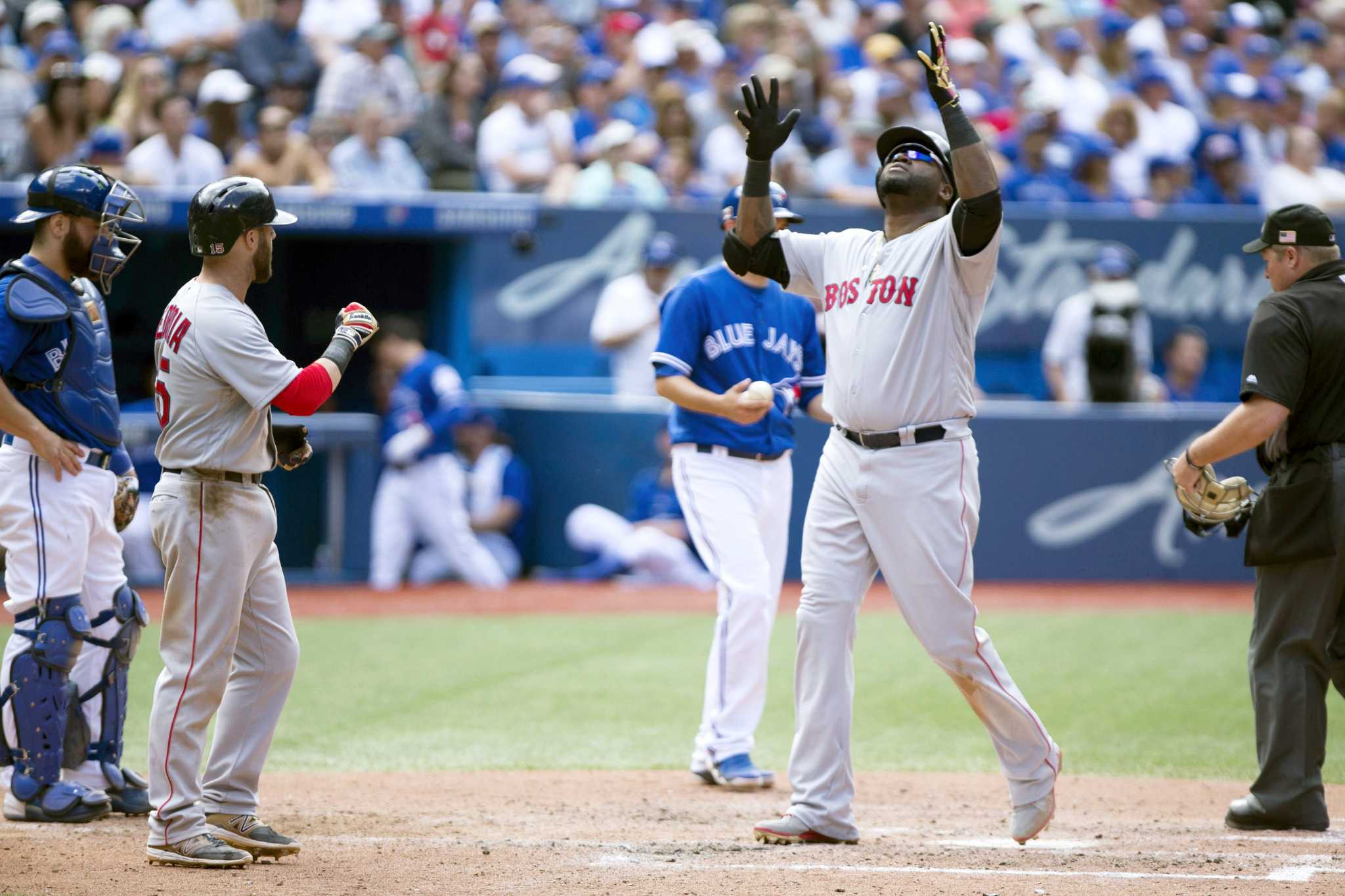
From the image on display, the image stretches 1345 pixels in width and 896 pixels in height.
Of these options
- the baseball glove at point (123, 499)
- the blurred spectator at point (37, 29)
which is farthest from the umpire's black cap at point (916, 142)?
the blurred spectator at point (37, 29)

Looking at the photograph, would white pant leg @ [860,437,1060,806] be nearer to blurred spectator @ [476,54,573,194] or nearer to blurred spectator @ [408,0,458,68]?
blurred spectator @ [476,54,573,194]

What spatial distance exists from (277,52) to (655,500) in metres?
5.54

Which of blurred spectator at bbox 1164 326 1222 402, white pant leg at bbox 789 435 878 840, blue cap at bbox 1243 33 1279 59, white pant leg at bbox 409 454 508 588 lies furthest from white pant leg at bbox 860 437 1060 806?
blue cap at bbox 1243 33 1279 59

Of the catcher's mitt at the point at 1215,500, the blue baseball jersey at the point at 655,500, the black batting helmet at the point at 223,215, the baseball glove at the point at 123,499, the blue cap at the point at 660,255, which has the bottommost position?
the blue baseball jersey at the point at 655,500

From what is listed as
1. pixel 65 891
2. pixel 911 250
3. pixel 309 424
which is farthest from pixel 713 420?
pixel 309 424

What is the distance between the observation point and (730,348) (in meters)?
6.30

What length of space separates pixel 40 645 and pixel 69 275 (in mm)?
1286

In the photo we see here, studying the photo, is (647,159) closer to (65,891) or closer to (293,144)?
(293,144)

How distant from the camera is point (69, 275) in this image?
5484 millimetres

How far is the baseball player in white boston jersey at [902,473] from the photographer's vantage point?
4.79m

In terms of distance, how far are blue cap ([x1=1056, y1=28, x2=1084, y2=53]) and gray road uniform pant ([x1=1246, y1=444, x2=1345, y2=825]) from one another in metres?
11.2

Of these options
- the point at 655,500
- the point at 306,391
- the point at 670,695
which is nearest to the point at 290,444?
the point at 306,391

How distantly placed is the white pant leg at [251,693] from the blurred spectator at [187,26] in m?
10.3

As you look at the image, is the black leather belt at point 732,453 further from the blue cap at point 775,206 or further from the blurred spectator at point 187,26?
the blurred spectator at point 187,26
